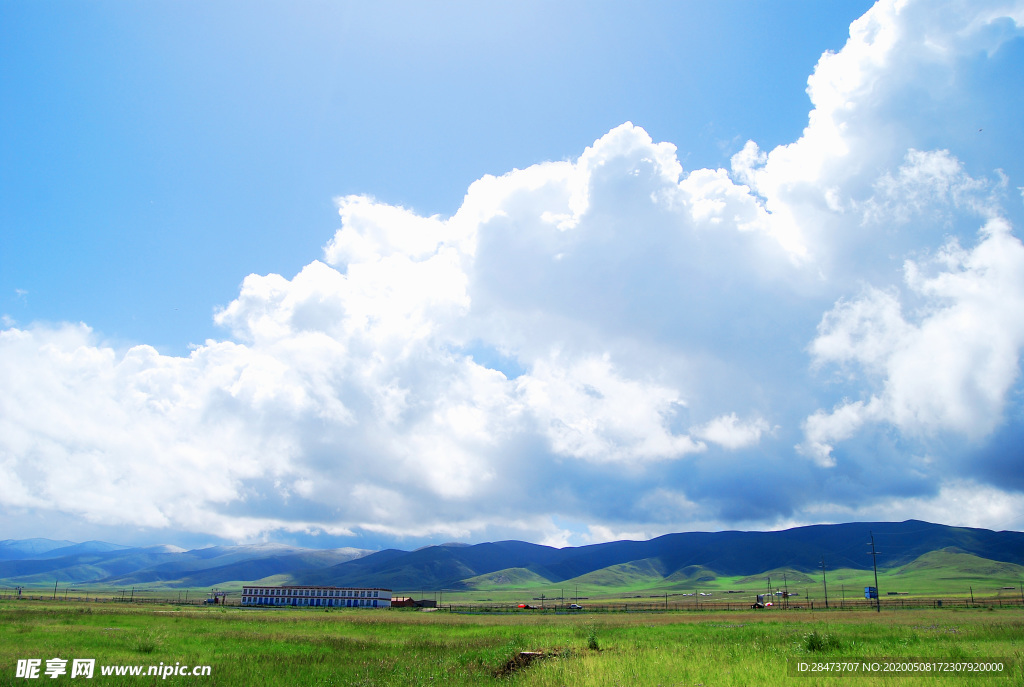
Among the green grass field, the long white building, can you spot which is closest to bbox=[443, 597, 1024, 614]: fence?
the long white building

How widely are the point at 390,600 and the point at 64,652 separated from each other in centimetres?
17463

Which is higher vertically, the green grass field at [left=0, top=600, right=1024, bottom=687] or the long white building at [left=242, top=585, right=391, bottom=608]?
the green grass field at [left=0, top=600, right=1024, bottom=687]

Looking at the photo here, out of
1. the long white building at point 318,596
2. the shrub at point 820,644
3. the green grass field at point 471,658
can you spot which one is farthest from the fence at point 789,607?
the shrub at point 820,644

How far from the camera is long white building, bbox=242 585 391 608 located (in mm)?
187125

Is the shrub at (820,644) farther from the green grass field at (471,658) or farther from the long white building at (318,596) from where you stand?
the long white building at (318,596)

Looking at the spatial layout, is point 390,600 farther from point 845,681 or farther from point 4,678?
point 845,681

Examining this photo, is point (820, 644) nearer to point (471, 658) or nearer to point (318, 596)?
point (471, 658)

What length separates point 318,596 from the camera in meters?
193

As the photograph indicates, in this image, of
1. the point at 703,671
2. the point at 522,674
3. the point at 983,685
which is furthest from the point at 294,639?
the point at 983,685

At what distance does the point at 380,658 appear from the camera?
34906mm

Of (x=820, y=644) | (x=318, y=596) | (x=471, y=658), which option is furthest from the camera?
(x=318, y=596)

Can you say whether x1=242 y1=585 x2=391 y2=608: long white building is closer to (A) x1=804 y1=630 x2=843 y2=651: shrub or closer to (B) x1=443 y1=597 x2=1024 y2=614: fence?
(B) x1=443 y1=597 x2=1024 y2=614: fence

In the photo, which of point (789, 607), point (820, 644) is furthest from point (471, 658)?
point (789, 607)

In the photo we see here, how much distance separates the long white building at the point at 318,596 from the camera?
187125 millimetres
